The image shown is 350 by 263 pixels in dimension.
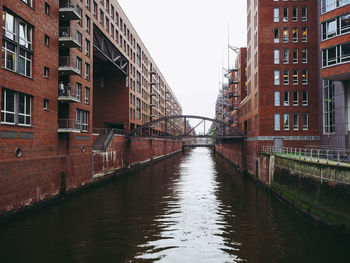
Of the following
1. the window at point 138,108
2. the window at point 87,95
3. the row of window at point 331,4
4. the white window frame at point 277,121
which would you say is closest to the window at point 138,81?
the window at point 138,108

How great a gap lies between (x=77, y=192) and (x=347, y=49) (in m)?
24.3

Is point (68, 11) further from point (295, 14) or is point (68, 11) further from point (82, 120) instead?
point (295, 14)

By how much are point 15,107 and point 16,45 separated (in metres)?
3.63

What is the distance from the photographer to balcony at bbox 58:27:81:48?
2133cm

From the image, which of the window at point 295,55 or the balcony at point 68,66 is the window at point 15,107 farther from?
the window at point 295,55

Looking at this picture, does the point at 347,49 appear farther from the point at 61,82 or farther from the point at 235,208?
the point at 61,82

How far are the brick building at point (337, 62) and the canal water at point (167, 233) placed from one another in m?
10.9

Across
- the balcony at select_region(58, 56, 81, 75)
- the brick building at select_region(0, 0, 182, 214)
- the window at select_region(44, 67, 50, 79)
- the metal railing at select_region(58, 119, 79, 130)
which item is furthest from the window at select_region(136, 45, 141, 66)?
the window at select_region(44, 67, 50, 79)

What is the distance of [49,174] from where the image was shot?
63.5 feet

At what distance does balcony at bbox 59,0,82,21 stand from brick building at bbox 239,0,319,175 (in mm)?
20983

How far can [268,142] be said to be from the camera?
107 ft

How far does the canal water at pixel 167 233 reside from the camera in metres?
11.0

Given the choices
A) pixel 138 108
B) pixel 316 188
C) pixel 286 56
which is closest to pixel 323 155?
pixel 316 188

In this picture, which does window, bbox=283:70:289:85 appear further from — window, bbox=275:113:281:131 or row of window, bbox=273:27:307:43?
window, bbox=275:113:281:131
